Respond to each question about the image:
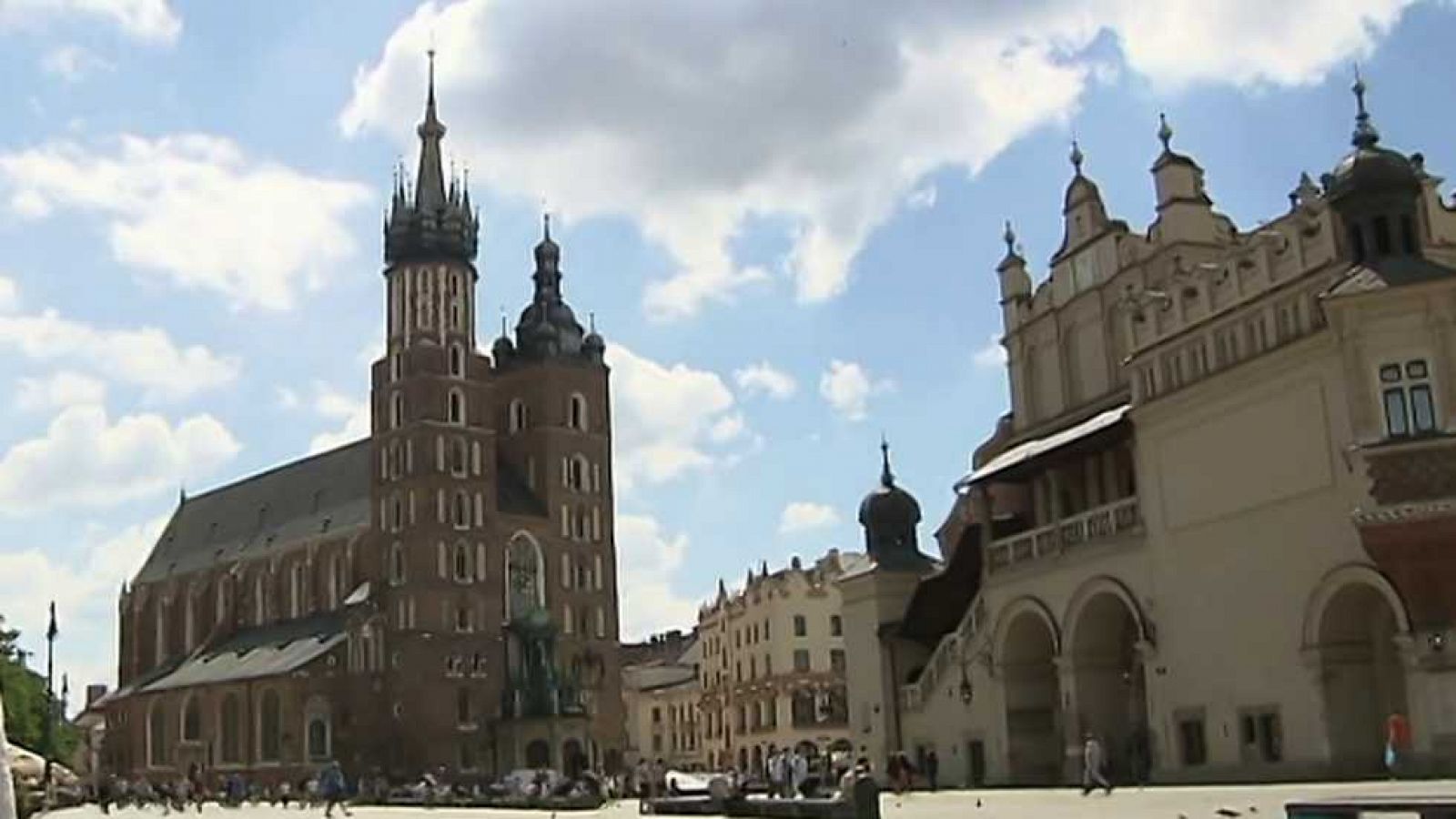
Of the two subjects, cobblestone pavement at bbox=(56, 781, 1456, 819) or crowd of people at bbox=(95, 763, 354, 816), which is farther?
crowd of people at bbox=(95, 763, 354, 816)

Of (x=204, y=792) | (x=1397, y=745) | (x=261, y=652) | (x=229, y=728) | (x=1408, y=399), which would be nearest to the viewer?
(x=1397, y=745)

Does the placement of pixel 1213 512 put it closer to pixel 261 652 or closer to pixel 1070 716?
pixel 1070 716

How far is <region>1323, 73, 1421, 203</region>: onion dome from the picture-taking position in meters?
31.6

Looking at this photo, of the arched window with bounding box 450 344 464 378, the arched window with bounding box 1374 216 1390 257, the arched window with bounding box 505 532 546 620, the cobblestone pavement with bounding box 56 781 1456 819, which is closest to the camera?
the cobblestone pavement with bounding box 56 781 1456 819

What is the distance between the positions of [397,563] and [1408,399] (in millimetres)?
75544

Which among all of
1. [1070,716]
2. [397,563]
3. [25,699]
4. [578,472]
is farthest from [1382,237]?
[578,472]

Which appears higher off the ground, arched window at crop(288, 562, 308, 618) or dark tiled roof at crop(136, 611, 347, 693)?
arched window at crop(288, 562, 308, 618)

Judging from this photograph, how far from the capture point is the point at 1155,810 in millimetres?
24516

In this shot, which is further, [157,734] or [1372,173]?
[157,734]

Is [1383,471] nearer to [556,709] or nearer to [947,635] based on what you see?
[947,635]

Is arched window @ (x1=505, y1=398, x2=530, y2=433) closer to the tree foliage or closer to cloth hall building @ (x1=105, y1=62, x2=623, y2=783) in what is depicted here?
cloth hall building @ (x1=105, y1=62, x2=623, y2=783)

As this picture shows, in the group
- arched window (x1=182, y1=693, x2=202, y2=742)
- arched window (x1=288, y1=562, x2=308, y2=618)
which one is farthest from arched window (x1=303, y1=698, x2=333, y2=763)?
arched window (x1=288, y1=562, x2=308, y2=618)

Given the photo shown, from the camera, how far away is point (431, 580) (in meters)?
96.4

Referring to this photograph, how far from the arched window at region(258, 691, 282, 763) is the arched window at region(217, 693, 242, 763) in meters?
2.28
